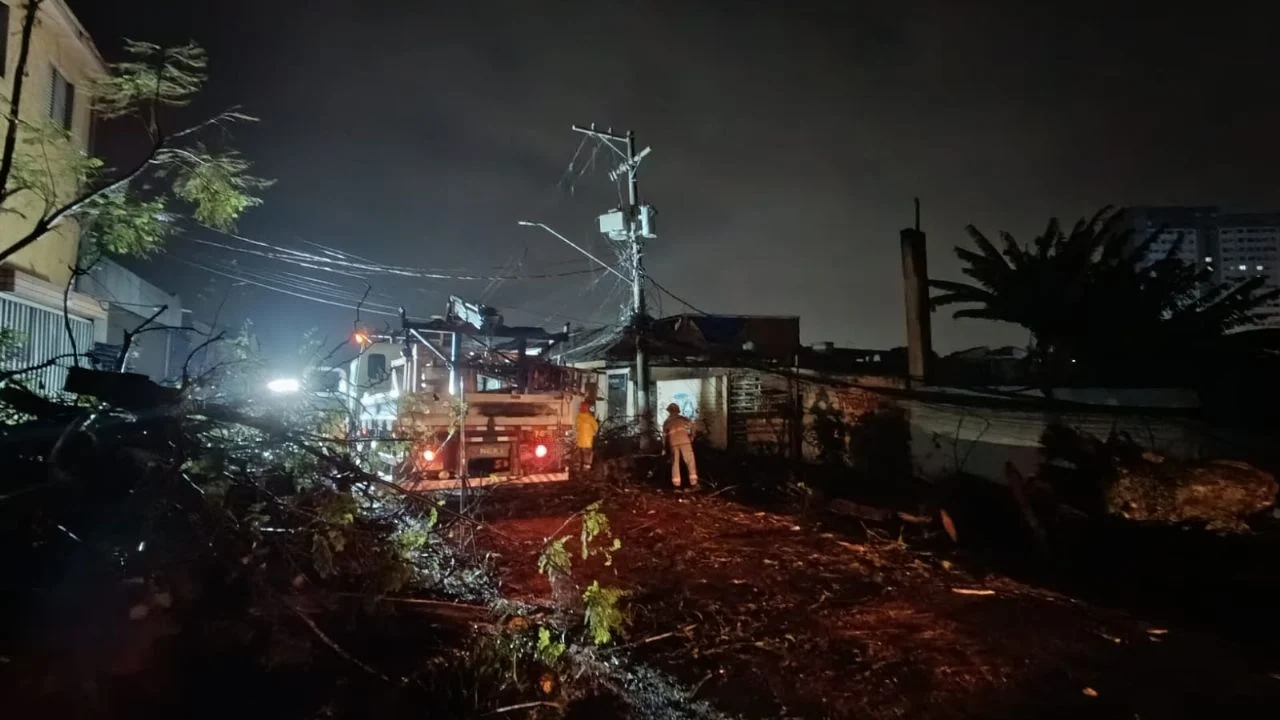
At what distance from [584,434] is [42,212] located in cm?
826

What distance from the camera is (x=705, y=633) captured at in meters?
5.84

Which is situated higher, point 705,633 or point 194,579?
point 194,579

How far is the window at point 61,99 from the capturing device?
910 cm

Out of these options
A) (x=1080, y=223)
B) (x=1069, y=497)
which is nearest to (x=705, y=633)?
(x=1069, y=497)

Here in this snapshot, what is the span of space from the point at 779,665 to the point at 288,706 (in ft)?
10.7

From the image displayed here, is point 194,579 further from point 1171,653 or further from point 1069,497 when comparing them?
point 1069,497

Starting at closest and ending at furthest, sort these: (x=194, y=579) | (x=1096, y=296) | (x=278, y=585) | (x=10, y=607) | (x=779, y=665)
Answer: (x=10, y=607) < (x=194, y=579) < (x=278, y=585) < (x=779, y=665) < (x=1096, y=296)

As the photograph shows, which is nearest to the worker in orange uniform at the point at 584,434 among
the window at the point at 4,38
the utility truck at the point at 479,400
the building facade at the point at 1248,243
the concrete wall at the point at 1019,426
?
the utility truck at the point at 479,400

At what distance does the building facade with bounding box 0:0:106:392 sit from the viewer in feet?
26.5

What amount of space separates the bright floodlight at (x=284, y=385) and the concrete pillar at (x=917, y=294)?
10.7 metres

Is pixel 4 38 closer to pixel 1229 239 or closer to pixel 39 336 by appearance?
pixel 39 336

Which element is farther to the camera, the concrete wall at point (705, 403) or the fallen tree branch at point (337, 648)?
the concrete wall at point (705, 403)

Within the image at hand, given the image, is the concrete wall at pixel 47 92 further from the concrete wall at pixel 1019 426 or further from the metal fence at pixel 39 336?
the concrete wall at pixel 1019 426

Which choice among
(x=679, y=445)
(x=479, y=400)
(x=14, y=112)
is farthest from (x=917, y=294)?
(x=14, y=112)
